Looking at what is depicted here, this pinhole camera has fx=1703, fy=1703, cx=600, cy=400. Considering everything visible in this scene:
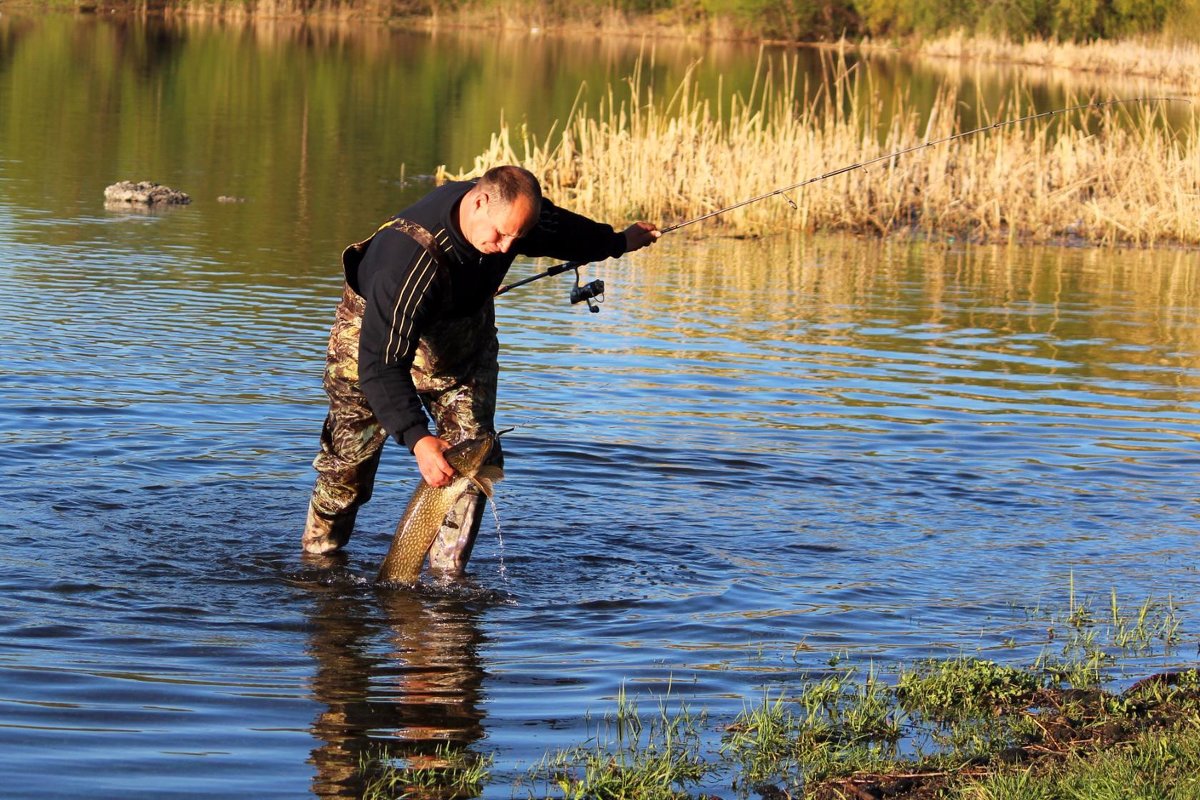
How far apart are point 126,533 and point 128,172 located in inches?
630

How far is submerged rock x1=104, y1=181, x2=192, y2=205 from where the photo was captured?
19.7 m

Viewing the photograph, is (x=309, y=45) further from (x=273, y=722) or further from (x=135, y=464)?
(x=273, y=722)

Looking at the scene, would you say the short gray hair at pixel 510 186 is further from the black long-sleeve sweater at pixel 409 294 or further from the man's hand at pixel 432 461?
the man's hand at pixel 432 461

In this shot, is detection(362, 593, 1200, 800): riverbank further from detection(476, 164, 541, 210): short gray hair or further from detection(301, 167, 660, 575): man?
detection(476, 164, 541, 210): short gray hair

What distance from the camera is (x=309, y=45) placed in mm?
51562

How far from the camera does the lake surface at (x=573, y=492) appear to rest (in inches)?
227

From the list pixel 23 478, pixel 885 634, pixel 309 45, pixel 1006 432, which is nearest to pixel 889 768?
pixel 885 634

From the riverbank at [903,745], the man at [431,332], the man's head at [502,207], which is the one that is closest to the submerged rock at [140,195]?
the man at [431,332]

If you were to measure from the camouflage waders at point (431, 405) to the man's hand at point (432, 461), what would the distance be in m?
0.78

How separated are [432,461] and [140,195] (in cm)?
1485

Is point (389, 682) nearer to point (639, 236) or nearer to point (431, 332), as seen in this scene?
point (431, 332)

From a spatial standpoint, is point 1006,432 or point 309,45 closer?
point 1006,432

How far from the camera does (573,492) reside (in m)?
8.94

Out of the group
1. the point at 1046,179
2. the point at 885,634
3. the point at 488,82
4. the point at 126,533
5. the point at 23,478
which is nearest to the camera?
the point at 885,634
